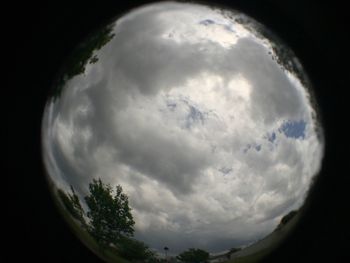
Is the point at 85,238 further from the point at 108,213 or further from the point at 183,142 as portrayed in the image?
the point at 183,142

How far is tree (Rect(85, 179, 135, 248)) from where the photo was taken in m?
3.19

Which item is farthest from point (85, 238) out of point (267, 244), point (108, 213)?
point (267, 244)

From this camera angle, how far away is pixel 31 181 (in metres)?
4.02

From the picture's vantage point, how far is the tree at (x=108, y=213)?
3193 millimetres

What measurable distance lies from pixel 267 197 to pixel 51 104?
1931 mm

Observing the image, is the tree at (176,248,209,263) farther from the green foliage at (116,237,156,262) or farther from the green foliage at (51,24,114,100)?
the green foliage at (51,24,114,100)

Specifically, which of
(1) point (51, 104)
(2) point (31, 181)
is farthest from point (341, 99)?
(2) point (31, 181)

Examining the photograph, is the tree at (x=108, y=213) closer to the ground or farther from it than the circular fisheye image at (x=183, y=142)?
closer to the ground

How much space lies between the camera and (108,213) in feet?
10.8

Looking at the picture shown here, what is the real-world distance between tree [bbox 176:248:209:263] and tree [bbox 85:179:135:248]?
1.38 ft

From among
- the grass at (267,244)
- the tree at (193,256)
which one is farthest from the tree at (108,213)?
the grass at (267,244)

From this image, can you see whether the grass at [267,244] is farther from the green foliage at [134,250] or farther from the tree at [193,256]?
the green foliage at [134,250]

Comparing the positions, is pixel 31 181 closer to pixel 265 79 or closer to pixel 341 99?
pixel 265 79

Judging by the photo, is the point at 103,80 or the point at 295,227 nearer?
the point at 103,80
